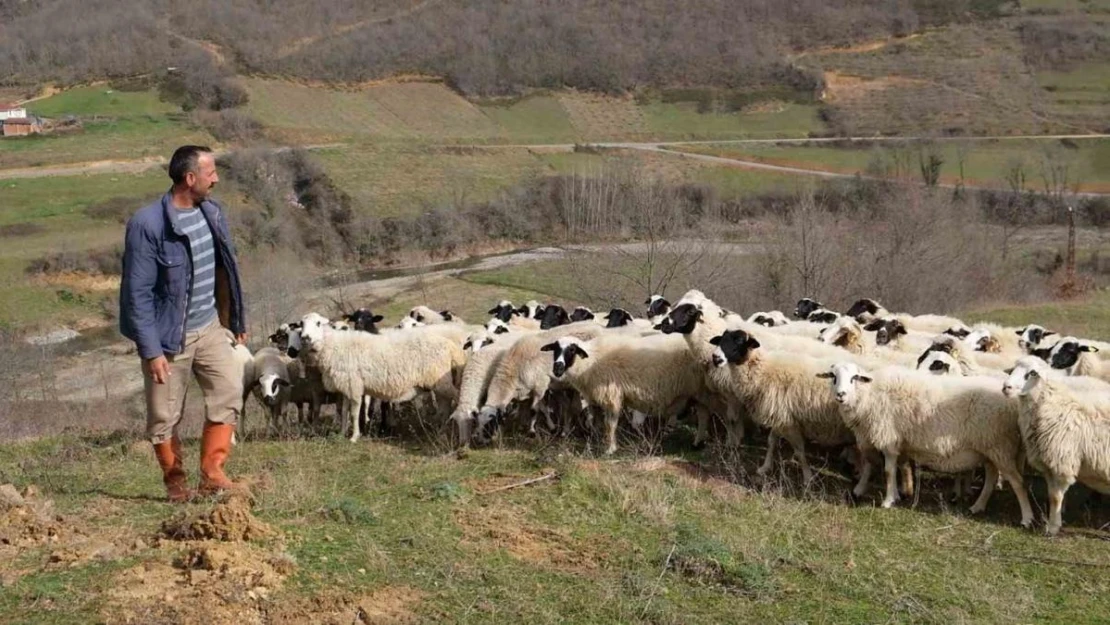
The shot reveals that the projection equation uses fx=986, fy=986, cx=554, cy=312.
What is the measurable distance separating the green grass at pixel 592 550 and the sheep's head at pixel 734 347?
5.28 ft

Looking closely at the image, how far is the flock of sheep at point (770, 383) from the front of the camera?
954 centimetres

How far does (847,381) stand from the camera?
10.0 meters

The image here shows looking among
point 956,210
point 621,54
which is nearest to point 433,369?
point 956,210

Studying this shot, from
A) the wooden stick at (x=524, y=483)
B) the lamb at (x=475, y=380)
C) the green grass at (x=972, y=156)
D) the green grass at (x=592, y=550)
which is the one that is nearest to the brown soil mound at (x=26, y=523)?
the green grass at (x=592, y=550)

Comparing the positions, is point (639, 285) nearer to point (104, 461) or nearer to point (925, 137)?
point (104, 461)

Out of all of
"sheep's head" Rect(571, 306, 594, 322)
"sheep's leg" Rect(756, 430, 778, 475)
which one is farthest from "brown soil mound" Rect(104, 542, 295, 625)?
"sheep's head" Rect(571, 306, 594, 322)

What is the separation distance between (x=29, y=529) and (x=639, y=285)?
28.5 meters

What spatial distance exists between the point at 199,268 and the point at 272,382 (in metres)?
6.53

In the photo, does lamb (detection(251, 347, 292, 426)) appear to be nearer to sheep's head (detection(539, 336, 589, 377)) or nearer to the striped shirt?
sheep's head (detection(539, 336, 589, 377))

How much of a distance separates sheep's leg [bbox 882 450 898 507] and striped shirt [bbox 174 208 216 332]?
6.63 metres

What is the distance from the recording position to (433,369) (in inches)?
549

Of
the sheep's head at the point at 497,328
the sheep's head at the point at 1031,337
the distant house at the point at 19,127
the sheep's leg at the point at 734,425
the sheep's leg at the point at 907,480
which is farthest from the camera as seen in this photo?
the distant house at the point at 19,127

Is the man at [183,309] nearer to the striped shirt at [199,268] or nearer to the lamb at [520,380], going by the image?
the striped shirt at [199,268]

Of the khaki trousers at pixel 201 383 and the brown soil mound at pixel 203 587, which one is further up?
the khaki trousers at pixel 201 383
